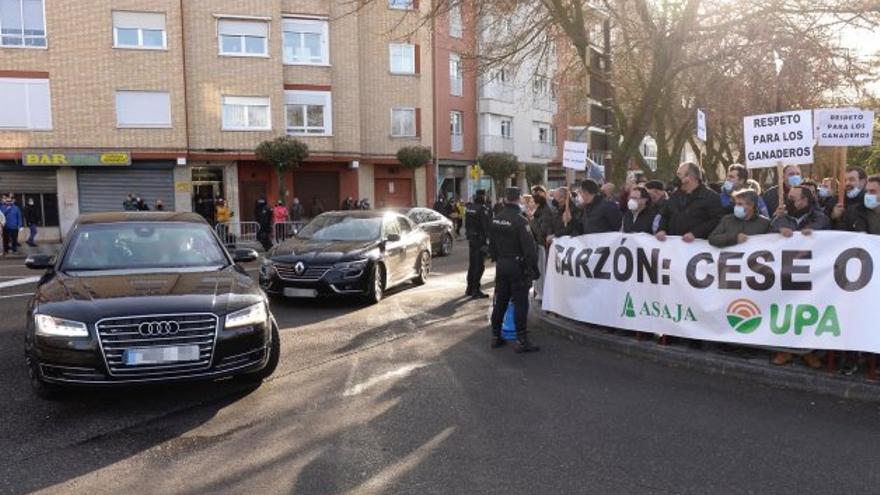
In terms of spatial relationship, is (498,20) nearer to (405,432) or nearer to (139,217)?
(139,217)

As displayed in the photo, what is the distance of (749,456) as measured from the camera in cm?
468

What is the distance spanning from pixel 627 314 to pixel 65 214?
84.9 ft

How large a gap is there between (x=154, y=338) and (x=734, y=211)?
5410 millimetres

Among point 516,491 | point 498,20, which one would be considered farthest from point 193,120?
point 516,491

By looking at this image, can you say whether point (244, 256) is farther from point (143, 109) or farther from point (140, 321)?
point (143, 109)

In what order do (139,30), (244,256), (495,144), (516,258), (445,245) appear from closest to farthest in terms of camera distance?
(244,256) < (516,258) < (445,245) < (139,30) < (495,144)

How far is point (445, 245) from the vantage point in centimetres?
2000

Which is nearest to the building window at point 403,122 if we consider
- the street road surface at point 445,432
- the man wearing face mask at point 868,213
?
the street road surface at point 445,432

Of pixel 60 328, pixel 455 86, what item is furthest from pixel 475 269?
pixel 455 86

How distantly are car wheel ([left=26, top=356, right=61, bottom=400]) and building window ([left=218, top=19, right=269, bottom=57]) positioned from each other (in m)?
25.8

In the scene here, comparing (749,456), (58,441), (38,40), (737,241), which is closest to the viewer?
(749,456)

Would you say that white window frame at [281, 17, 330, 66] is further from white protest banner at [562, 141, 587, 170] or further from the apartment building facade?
white protest banner at [562, 141, 587, 170]

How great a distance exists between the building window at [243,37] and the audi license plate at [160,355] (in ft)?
86.2

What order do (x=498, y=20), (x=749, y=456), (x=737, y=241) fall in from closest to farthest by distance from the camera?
(x=749, y=456), (x=737, y=241), (x=498, y=20)
